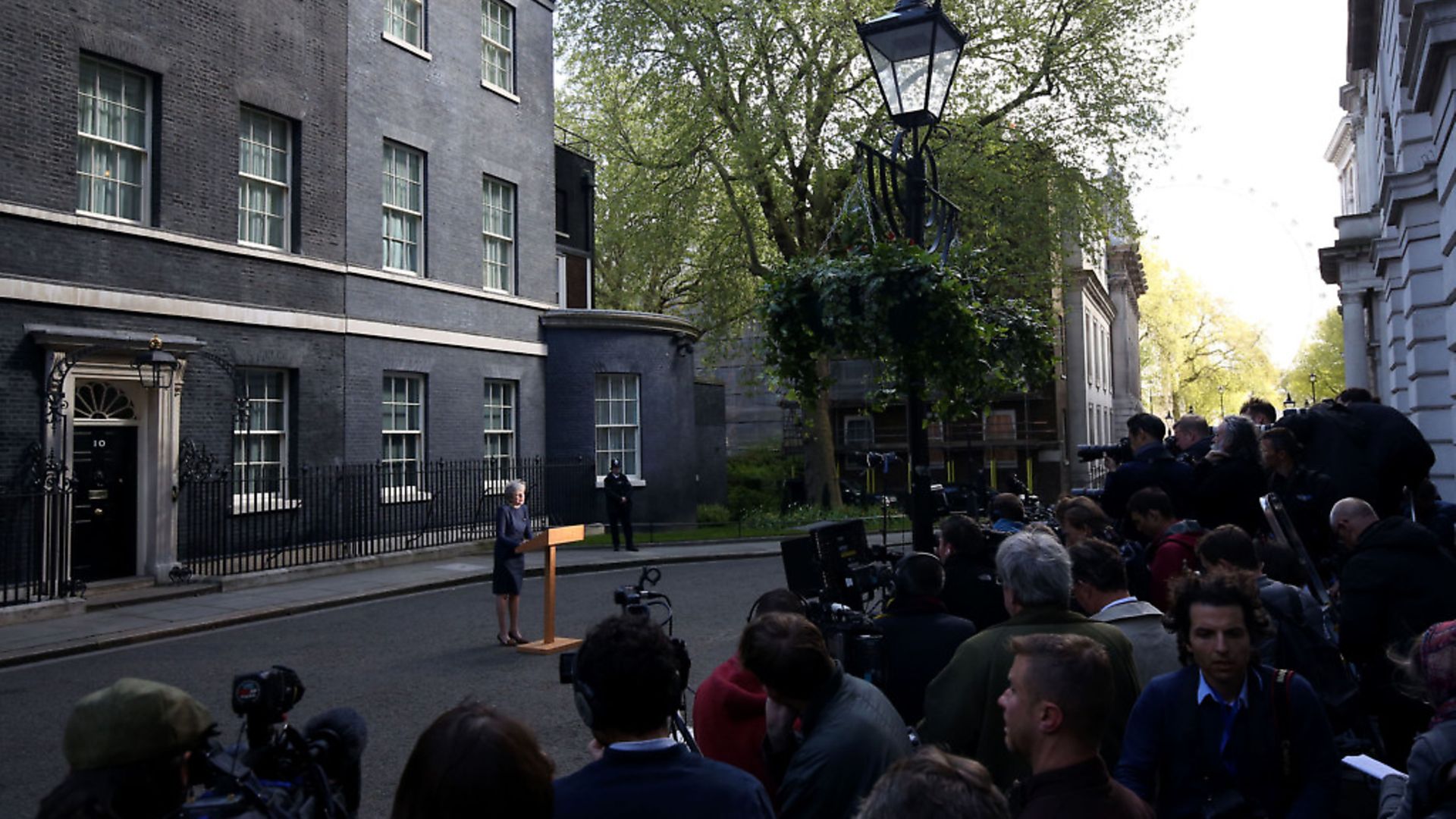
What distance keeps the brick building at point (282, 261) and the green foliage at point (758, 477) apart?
7.81m

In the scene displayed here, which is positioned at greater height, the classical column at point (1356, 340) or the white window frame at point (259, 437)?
the classical column at point (1356, 340)

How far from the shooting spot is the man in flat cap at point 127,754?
2.46 meters

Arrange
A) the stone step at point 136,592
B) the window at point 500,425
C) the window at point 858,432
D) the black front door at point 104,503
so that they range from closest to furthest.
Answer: the stone step at point 136,592 < the black front door at point 104,503 < the window at point 500,425 < the window at point 858,432

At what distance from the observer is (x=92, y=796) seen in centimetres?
244

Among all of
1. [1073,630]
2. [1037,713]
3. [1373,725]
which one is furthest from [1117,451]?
[1037,713]

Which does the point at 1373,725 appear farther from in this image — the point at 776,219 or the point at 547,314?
the point at 776,219

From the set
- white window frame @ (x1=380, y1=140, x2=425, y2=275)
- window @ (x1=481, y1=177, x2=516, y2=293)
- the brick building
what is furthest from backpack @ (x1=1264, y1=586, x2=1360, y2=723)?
window @ (x1=481, y1=177, x2=516, y2=293)

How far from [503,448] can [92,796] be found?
21916 mm

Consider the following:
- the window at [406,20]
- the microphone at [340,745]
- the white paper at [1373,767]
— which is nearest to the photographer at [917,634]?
the white paper at [1373,767]

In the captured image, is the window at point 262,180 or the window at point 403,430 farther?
the window at point 403,430

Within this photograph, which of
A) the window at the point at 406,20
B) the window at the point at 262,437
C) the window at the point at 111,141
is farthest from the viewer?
the window at the point at 406,20

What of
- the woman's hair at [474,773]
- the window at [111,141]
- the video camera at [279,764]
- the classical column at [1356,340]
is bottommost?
the video camera at [279,764]

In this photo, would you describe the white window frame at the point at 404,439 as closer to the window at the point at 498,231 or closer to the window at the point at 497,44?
the window at the point at 498,231

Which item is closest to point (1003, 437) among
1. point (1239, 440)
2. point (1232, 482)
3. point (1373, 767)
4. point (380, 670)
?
point (380, 670)
